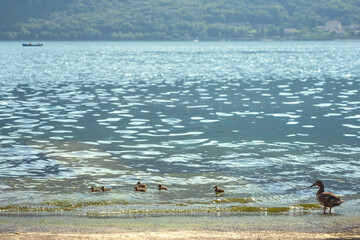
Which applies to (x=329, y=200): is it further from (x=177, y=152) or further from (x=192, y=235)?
(x=177, y=152)

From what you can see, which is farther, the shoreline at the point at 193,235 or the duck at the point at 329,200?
the duck at the point at 329,200

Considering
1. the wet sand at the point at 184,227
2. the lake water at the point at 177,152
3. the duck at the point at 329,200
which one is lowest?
the lake water at the point at 177,152

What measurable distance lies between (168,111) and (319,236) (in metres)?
28.8

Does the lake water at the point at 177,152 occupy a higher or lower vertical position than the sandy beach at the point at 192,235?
lower

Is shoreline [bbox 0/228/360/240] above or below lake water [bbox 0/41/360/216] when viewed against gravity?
above

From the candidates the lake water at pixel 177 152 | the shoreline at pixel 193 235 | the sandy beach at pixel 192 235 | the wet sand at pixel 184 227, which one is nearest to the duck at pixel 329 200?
the wet sand at pixel 184 227

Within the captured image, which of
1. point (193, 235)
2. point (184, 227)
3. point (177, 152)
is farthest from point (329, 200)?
point (177, 152)

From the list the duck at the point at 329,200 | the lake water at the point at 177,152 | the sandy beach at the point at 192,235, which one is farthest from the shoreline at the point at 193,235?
the lake water at the point at 177,152

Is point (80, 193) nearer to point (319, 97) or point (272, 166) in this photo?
point (272, 166)

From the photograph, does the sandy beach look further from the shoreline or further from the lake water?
the lake water

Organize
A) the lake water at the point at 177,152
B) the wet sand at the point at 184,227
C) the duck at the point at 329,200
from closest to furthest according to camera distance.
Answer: the wet sand at the point at 184,227, the duck at the point at 329,200, the lake water at the point at 177,152

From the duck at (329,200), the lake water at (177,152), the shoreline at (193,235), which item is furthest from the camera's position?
the lake water at (177,152)

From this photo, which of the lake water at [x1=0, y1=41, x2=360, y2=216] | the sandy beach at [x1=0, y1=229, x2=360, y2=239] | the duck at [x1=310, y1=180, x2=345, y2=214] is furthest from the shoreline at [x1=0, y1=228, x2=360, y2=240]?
the lake water at [x1=0, y1=41, x2=360, y2=216]

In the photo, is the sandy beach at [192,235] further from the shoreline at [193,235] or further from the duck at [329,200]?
the duck at [329,200]
